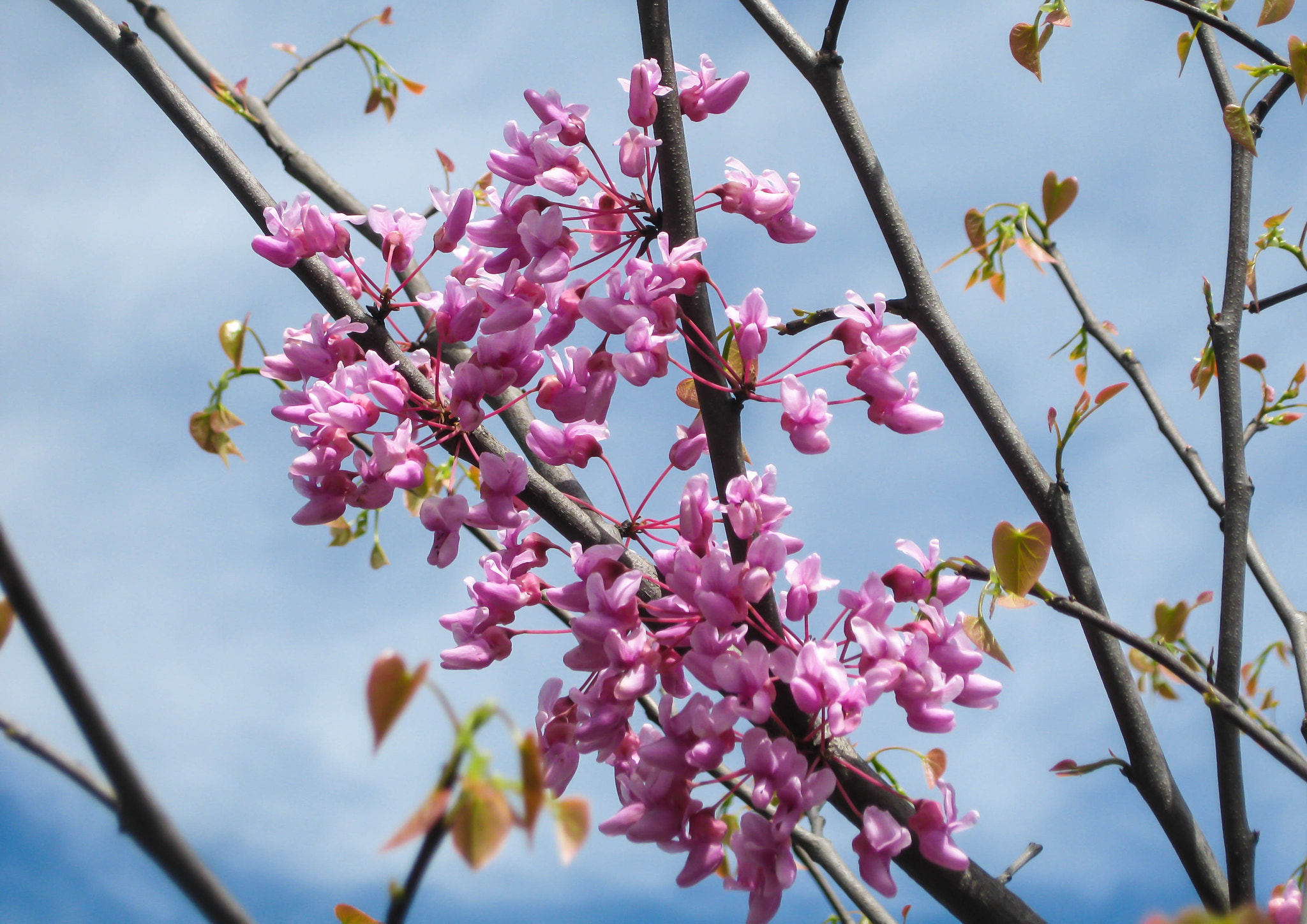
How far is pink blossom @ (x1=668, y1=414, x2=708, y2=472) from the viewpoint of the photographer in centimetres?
113

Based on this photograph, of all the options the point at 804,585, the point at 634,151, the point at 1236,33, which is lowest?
the point at 804,585

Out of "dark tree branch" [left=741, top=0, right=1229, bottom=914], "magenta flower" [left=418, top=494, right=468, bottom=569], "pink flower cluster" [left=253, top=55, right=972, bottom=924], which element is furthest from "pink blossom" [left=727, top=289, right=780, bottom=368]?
"dark tree branch" [left=741, top=0, right=1229, bottom=914]

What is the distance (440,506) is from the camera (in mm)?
1024

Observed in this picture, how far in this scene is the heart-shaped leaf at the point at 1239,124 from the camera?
134cm

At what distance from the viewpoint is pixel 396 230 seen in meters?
1.27

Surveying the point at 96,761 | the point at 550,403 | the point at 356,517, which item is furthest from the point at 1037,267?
the point at 96,761

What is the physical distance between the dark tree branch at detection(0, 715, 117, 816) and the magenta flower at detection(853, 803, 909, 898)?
0.72 metres

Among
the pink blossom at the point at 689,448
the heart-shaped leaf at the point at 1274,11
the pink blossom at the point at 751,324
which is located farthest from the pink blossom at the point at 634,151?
the heart-shaped leaf at the point at 1274,11

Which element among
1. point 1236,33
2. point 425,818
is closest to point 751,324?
point 425,818

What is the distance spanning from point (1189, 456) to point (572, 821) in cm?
166

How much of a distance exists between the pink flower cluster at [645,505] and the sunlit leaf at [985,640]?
105 mm

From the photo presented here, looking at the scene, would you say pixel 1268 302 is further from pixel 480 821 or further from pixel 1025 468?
pixel 480 821

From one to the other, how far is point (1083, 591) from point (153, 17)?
225cm

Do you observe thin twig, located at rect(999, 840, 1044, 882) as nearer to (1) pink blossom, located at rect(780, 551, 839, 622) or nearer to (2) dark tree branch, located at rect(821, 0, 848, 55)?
(1) pink blossom, located at rect(780, 551, 839, 622)
